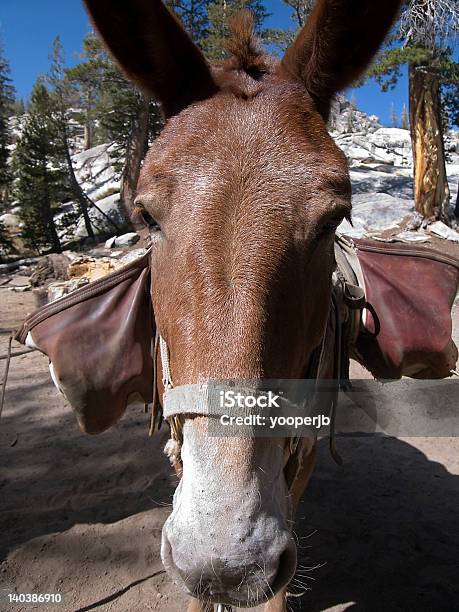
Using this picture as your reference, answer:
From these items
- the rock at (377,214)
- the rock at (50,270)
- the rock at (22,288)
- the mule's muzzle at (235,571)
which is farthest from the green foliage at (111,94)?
the mule's muzzle at (235,571)

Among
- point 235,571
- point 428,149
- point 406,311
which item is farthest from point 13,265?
point 235,571

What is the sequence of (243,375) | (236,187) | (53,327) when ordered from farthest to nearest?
(53,327) → (236,187) → (243,375)

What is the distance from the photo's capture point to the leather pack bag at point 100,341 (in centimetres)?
279

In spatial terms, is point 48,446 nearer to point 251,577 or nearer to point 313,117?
point 251,577

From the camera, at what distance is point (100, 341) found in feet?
9.38

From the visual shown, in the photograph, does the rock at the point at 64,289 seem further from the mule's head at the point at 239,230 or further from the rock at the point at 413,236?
the rock at the point at 413,236

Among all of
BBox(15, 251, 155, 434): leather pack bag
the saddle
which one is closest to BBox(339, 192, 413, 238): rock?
the saddle

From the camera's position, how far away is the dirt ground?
2982mm

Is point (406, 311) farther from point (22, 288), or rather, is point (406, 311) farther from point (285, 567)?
point (22, 288)

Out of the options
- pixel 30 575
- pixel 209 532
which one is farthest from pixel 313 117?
pixel 30 575

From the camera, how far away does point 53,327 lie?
287 centimetres

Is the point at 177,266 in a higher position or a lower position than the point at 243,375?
higher

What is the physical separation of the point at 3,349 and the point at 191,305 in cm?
794

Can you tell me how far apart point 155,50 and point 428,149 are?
40.8 feet
